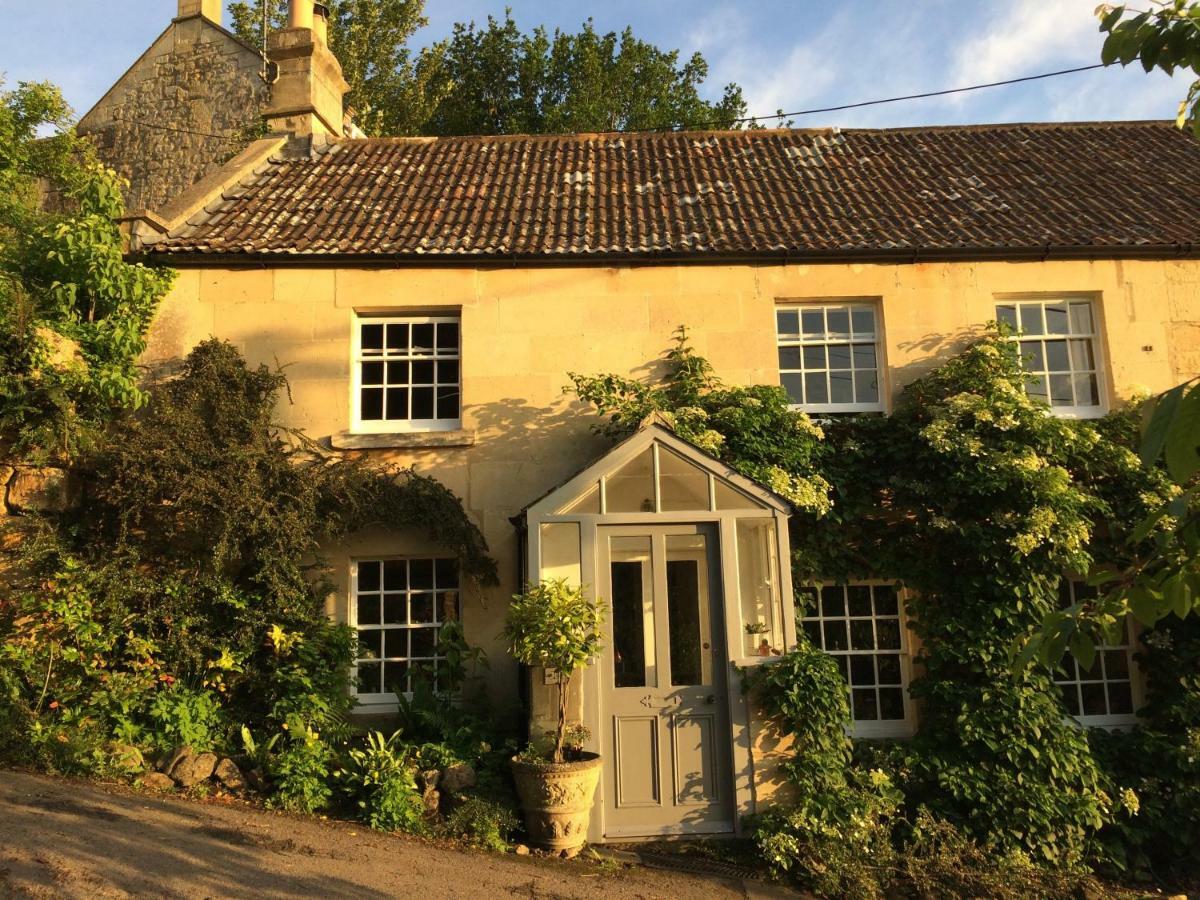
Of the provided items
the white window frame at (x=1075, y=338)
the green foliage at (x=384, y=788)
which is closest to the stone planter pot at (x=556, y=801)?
the green foliage at (x=384, y=788)

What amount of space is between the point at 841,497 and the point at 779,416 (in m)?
1.07

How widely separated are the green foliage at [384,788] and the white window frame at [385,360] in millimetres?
3450

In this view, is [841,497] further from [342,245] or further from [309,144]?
[309,144]

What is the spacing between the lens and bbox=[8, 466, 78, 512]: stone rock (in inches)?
386

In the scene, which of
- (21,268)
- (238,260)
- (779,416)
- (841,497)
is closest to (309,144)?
(238,260)

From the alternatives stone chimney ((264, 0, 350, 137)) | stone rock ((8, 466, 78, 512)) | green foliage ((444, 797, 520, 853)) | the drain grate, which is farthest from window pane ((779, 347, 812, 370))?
stone rock ((8, 466, 78, 512))

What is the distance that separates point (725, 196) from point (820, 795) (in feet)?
24.6

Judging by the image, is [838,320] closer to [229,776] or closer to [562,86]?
[229,776]

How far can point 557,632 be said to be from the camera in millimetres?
8383

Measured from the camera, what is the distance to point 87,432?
377 inches

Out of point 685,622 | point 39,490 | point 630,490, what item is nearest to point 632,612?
point 685,622

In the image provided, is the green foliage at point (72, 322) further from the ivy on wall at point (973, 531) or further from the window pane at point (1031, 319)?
the window pane at point (1031, 319)

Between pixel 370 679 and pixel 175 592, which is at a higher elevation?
pixel 175 592

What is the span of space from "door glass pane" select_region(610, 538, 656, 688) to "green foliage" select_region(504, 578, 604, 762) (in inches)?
20.1
